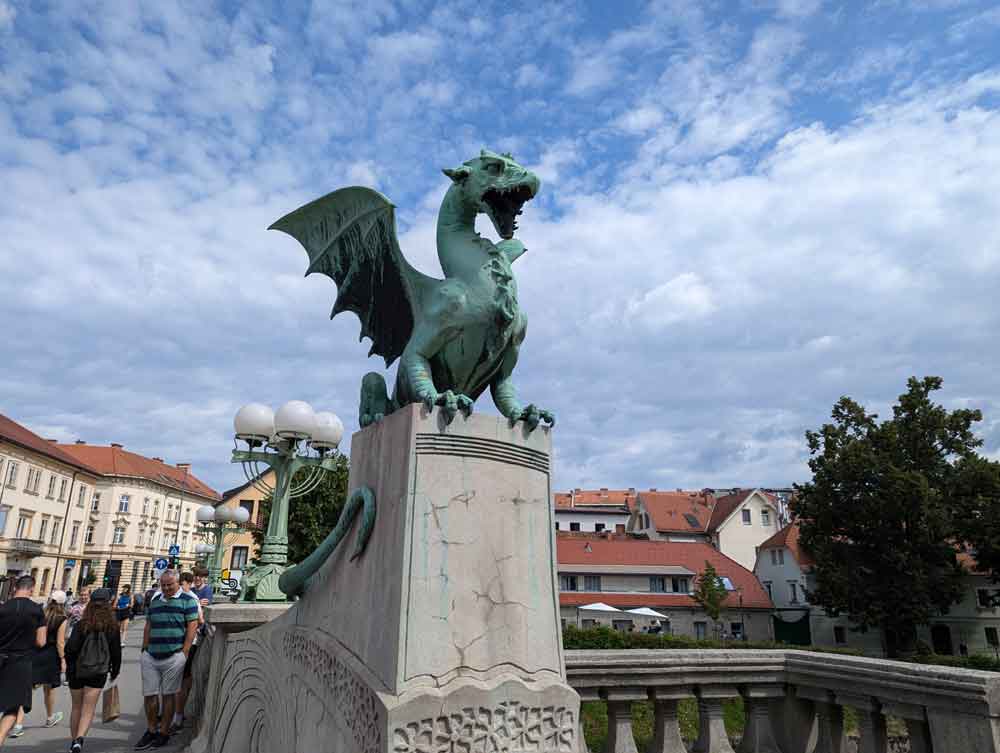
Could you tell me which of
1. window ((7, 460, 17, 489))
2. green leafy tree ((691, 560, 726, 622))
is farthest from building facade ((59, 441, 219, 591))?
green leafy tree ((691, 560, 726, 622))

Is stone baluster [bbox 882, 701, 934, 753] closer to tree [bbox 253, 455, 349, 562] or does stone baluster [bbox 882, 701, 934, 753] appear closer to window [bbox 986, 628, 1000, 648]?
tree [bbox 253, 455, 349, 562]

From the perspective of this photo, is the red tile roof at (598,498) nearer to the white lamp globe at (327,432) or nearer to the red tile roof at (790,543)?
the red tile roof at (790,543)

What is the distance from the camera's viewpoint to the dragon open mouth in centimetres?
416

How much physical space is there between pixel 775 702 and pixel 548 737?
7.21 feet

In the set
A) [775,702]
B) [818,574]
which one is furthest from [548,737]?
[818,574]

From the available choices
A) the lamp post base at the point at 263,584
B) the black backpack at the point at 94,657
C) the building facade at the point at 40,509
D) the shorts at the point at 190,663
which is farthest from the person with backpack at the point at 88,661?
the building facade at the point at 40,509

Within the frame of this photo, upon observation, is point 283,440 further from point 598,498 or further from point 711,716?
point 598,498

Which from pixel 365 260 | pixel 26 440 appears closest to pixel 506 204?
pixel 365 260

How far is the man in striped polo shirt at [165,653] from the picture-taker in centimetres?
639

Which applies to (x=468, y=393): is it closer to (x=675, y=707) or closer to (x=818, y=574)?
(x=675, y=707)

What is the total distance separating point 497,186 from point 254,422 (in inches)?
218

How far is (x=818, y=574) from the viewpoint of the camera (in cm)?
2789

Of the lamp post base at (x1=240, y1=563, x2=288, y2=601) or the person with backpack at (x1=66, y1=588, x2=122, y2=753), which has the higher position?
the lamp post base at (x1=240, y1=563, x2=288, y2=601)

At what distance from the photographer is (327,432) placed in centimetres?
841
